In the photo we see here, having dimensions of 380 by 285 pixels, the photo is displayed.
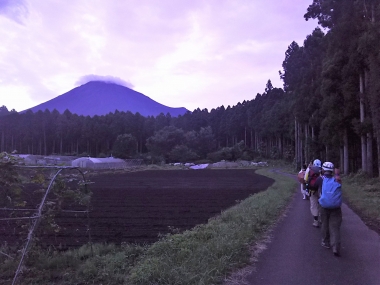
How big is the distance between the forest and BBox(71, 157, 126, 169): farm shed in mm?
12792

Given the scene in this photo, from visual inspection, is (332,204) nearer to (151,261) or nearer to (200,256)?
(200,256)

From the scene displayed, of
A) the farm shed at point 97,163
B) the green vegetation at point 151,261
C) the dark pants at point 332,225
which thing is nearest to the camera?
the green vegetation at point 151,261

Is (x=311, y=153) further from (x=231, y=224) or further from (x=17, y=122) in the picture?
(x=17, y=122)

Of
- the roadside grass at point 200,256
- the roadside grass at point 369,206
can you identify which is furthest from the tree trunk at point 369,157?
the roadside grass at point 200,256

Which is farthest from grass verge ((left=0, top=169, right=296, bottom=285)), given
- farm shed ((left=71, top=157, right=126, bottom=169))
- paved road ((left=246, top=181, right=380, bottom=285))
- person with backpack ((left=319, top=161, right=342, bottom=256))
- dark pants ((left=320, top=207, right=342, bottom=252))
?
farm shed ((left=71, top=157, right=126, bottom=169))

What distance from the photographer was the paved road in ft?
16.6

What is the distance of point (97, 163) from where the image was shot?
2217 inches

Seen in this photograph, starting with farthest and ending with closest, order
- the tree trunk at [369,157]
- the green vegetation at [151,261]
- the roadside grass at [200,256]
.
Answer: the tree trunk at [369,157]
the green vegetation at [151,261]
the roadside grass at [200,256]

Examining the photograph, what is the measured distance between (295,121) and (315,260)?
42.0 m

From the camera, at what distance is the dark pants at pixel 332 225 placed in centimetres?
631

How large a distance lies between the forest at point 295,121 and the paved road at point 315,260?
5253 mm

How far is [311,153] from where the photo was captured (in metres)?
40.0

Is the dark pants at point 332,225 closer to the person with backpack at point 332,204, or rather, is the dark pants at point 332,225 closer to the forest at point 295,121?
the person with backpack at point 332,204

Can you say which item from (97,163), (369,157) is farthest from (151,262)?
(97,163)
